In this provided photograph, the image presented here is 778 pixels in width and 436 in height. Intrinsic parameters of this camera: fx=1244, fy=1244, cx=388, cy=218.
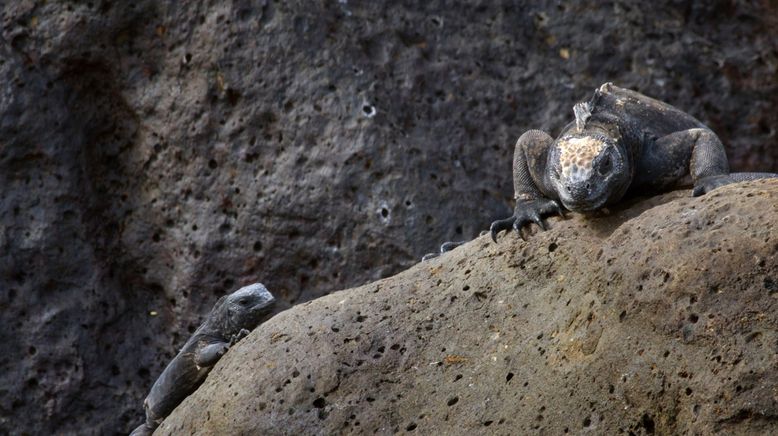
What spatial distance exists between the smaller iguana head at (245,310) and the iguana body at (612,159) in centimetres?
→ 149

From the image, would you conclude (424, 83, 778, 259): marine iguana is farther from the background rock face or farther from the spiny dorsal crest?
the background rock face

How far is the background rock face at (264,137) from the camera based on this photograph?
7500 mm

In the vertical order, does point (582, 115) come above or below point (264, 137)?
above

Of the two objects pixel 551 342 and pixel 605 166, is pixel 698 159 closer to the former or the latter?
pixel 605 166

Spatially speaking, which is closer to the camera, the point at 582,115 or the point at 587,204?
the point at 587,204

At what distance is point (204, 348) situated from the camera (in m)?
5.76

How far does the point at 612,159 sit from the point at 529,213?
48cm

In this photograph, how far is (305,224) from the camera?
24.7 ft

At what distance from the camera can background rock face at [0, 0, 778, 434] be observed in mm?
7500

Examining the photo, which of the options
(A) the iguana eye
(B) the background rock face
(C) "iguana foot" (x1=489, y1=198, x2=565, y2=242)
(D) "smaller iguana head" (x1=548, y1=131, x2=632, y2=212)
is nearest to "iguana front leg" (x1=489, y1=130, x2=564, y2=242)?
(C) "iguana foot" (x1=489, y1=198, x2=565, y2=242)

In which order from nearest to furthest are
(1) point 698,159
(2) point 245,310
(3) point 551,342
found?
(3) point 551,342 → (1) point 698,159 → (2) point 245,310

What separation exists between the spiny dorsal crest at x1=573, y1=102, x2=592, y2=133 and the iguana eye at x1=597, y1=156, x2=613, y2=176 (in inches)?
10.1

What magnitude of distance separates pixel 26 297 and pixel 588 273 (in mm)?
4535

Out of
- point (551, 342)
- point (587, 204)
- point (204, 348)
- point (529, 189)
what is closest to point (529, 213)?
point (529, 189)
